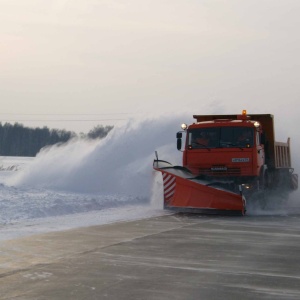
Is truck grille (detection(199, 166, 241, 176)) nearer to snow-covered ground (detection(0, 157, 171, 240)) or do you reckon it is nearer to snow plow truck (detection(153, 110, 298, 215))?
snow plow truck (detection(153, 110, 298, 215))

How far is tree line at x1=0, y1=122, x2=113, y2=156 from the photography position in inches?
4884

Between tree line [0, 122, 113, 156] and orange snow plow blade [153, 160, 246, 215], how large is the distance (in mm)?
103080

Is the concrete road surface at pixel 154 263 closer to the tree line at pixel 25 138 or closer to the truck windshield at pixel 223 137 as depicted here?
the truck windshield at pixel 223 137

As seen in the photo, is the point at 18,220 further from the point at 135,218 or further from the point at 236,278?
the point at 236,278

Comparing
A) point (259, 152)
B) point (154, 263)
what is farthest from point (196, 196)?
point (154, 263)

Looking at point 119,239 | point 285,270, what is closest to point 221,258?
point 285,270

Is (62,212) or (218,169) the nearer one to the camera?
(62,212)

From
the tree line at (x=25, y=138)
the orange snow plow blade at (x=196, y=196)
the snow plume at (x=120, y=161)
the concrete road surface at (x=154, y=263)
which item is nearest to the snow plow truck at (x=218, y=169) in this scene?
the orange snow plow blade at (x=196, y=196)

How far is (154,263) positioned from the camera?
923cm

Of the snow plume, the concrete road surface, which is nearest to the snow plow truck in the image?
the concrete road surface

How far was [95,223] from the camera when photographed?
14875mm

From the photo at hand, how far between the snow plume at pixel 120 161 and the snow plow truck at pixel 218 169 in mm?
5418

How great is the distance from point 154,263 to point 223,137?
33.2 ft

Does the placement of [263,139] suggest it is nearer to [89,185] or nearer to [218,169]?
[218,169]
